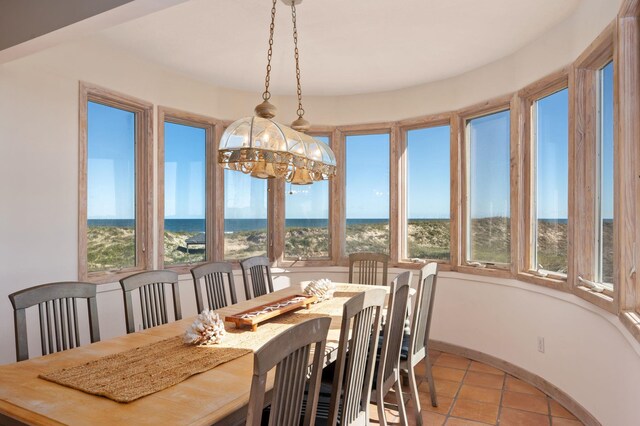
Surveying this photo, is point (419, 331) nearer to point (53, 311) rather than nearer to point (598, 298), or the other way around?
point (598, 298)

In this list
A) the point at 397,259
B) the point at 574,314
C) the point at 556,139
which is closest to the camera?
the point at 574,314

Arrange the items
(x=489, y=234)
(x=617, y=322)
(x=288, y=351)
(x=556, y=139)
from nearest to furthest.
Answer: (x=288, y=351) → (x=617, y=322) → (x=556, y=139) → (x=489, y=234)

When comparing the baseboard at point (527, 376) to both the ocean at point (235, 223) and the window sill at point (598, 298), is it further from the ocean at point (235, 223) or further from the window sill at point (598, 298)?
the ocean at point (235, 223)

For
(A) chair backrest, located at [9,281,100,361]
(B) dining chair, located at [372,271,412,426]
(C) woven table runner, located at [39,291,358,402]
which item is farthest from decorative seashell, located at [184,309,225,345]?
(B) dining chair, located at [372,271,412,426]

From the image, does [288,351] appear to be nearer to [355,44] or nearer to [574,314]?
[574,314]

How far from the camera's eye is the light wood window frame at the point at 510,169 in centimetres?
365

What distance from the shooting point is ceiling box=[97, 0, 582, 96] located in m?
2.88

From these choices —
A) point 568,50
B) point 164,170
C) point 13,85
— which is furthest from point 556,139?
point 13,85

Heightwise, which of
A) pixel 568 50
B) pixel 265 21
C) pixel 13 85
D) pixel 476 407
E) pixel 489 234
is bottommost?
pixel 476 407

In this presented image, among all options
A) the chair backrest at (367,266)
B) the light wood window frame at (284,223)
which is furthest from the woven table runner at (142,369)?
the light wood window frame at (284,223)

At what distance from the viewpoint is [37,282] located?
3033mm

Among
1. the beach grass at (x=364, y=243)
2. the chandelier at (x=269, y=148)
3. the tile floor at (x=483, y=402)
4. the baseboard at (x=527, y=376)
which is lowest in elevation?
the tile floor at (x=483, y=402)

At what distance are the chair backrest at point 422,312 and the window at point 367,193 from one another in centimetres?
189

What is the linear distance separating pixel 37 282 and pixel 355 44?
9.76 feet
